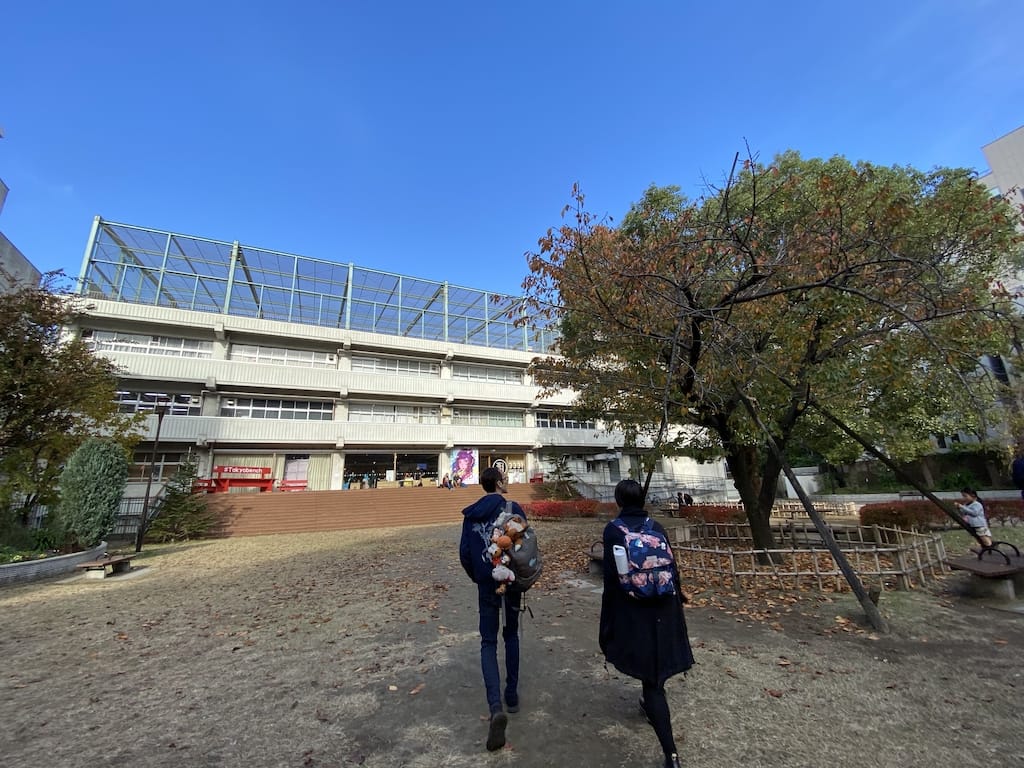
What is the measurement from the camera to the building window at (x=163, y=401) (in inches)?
923

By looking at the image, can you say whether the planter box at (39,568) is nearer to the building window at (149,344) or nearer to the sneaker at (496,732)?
the sneaker at (496,732)

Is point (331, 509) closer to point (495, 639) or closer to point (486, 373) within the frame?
point (486, 373)

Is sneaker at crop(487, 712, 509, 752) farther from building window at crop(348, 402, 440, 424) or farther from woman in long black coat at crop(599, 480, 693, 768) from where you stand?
building window at crop(348, 402, 440, 424)

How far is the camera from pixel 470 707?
3654mm

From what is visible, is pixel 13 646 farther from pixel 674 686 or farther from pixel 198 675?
pixel 674 686

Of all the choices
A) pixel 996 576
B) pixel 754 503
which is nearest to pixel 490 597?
pixel 996 576

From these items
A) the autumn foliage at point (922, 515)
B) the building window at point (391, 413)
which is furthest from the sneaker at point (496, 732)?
the building window at point (391, 413)

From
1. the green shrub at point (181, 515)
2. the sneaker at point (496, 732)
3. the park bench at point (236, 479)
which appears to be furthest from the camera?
the park bench at point (236, 479)

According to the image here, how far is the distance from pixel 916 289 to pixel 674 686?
459cm

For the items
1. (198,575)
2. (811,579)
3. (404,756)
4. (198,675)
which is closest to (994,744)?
(404,756)

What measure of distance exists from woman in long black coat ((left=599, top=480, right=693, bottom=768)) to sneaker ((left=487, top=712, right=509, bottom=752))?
90 centimetres

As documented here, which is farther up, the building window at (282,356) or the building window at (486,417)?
the building window at (282,356)

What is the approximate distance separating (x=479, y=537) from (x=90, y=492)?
13781mm

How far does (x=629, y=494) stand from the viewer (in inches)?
127
